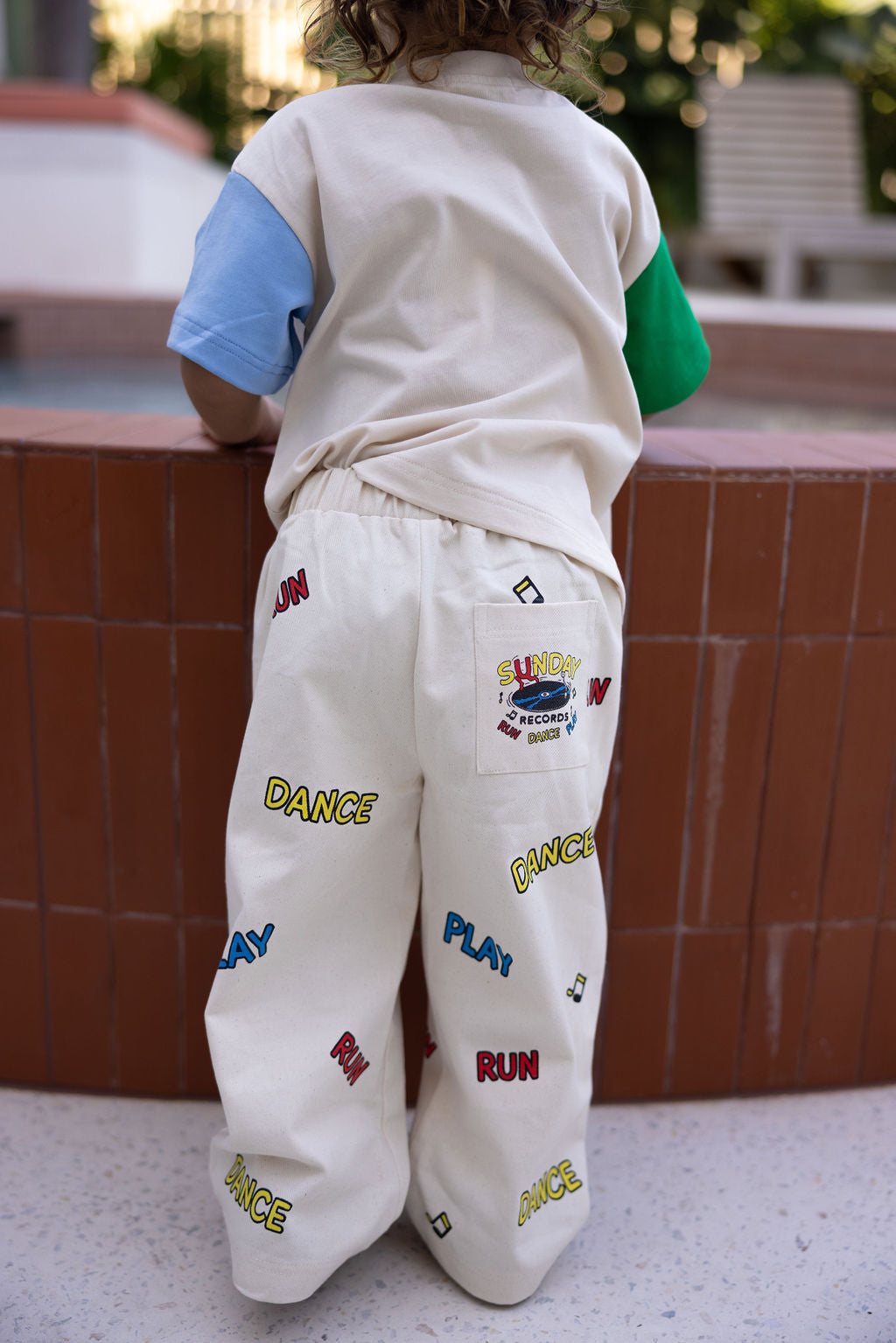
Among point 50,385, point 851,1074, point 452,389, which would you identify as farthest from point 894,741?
point 50,385

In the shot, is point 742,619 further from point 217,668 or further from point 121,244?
point 121,244

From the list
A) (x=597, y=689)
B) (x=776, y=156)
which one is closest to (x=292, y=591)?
(x=597, y=689)

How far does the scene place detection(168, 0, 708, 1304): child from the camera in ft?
3.57

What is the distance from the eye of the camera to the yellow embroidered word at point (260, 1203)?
121cm

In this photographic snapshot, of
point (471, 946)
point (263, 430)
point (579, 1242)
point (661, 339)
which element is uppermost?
point (661, 339)

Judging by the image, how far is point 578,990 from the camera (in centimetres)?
128

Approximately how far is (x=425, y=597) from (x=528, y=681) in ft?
0.41

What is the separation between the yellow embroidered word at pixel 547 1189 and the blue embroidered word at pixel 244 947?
0.39 meters

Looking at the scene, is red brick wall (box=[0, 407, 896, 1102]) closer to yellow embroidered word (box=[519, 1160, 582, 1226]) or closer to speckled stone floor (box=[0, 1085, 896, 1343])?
speckled stone floor (box=[0, 1085, 896, 1343])

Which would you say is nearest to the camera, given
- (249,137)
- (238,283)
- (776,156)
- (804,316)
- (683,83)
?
(238,283)

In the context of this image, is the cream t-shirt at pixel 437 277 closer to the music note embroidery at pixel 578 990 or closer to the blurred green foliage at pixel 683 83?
the music note embroidery at pixel 578 990

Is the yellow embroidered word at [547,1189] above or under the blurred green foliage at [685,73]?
under

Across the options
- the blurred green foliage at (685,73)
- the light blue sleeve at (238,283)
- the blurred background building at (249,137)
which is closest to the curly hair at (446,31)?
the light blue sleeve at (238,283)

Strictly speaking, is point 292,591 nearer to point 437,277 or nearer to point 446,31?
point 437,277
